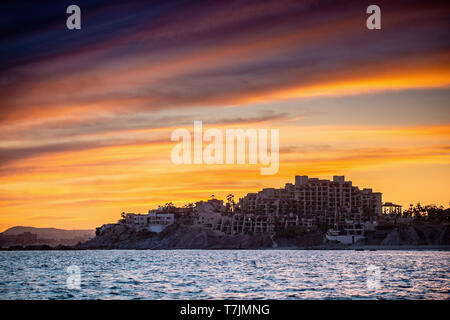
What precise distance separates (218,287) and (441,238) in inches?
6872

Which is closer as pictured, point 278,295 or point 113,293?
point 278,295

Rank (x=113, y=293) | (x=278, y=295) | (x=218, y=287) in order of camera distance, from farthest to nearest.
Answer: (x=218, y=287) < (x=113, y=293) < (x=278, y=295)

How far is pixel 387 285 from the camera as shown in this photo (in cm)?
4481

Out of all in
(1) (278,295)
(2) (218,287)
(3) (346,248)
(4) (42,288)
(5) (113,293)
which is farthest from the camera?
(3) (346,248)
